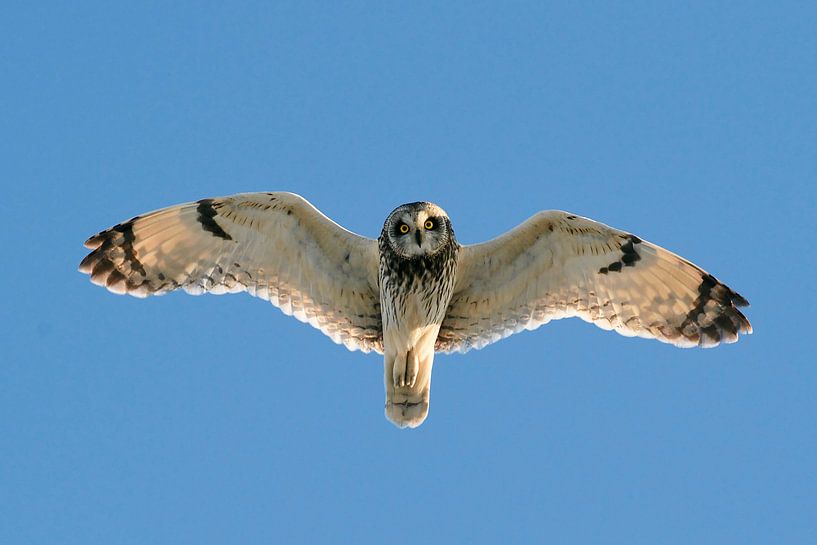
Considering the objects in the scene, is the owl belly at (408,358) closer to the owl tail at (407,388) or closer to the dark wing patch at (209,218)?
the owl tail at (407,388)

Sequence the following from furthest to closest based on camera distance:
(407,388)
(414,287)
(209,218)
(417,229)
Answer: (209,218)
(407,388)
(414,287)
(417,229)

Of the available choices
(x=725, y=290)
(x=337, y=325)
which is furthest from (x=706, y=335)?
(x=337, y=325)

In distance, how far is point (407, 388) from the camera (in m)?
8.50

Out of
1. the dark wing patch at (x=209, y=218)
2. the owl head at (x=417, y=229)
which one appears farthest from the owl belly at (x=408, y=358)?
the dark wing patch at (x=209, y=218)

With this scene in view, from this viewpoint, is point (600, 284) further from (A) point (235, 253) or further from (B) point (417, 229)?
(A) point (235, 253)

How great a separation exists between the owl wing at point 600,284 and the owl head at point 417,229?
59 cm

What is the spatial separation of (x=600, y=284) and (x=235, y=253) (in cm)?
297

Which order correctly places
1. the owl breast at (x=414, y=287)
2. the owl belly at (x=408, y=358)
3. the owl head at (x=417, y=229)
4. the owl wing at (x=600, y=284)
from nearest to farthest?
the owl head at (x=417, y=229) < the owl breast at (x=414, y=287) < the owl belly at (x=408, y=358) < the owl wing at (x=600, y=284)

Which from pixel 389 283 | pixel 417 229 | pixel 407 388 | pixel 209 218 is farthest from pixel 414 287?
pixel 209 218

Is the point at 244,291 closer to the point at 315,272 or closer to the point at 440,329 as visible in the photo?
the point at 315,272

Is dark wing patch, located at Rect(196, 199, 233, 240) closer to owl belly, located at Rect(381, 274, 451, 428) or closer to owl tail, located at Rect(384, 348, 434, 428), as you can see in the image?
owl belly, located at Rect(381, 274, 451, 428)

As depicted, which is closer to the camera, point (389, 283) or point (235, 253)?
point (389, 283)

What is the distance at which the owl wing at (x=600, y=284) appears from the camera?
28.0ft

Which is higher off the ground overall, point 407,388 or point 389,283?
point 389,283
